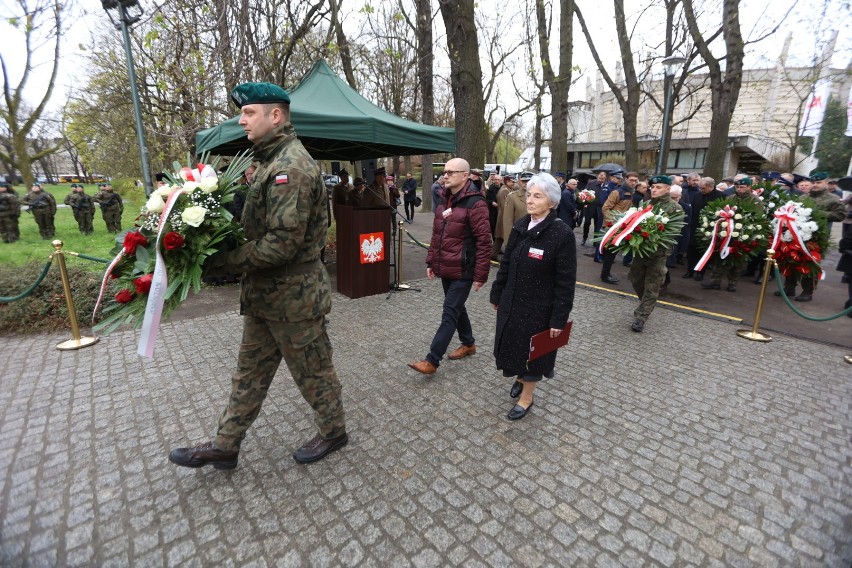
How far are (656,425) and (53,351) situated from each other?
6121 millimetres

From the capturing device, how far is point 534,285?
328 centimetres

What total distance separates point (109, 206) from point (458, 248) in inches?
552

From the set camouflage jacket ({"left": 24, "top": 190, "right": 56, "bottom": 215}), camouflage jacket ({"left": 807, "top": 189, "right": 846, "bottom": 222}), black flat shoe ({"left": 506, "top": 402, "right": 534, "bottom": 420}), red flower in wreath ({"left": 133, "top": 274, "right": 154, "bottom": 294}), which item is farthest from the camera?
camouflage jacket ({"left": 24, "top": 190, "right": 56, "bottom": 215})

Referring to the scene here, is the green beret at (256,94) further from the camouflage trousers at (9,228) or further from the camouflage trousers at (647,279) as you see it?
the camouflage trousers at (9,228)

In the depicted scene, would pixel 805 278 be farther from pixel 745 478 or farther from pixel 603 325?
pixel 745 478

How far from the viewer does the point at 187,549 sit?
2.24m

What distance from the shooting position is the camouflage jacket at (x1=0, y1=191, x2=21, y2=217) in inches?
446

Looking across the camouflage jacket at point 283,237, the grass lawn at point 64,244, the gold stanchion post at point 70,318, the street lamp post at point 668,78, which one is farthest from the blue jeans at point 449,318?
the street lamp post at point 668,78

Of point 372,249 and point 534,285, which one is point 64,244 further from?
point 534,285

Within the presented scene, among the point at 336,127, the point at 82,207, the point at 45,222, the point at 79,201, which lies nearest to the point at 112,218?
the point at 82,207

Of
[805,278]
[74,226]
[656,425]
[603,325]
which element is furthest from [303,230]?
[74,226]

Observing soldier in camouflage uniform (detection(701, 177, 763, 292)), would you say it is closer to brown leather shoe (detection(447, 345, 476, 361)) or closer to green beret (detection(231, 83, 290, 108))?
brown leather shoe (detection(447, 345, 476, 361))

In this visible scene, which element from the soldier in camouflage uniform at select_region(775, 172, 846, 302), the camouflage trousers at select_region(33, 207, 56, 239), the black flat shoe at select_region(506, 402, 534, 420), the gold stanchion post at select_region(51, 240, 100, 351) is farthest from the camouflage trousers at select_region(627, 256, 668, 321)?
the camouflage trousers at select_region(33, 207, 56, 239)

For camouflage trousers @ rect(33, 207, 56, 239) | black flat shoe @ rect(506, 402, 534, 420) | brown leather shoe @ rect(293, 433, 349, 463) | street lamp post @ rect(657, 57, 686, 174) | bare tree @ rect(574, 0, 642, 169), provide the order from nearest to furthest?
brown leather shoe @ rect(293, 433, 349, 463) < black flat shoe @ rect(506, 402, 534, 420) < camouflage trousers @ rect(33, 207, 56, 239) < street lamp post @ rect(657, 57, 686, 174) < bare tree @ rect(574, 0, 642, 169)
